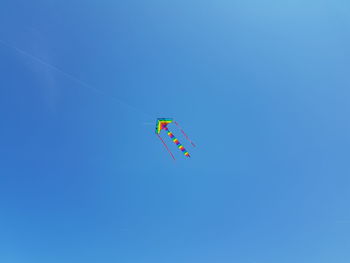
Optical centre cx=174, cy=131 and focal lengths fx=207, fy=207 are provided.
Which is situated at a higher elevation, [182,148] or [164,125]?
[164,125]

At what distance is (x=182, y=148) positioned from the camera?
15688 millimetres

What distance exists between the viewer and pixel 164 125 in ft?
52.5

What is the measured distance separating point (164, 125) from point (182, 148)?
2.25 m
